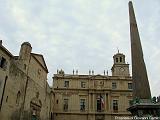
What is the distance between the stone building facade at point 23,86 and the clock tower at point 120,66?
14096 mm

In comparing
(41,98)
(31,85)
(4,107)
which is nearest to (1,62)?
(4,107)

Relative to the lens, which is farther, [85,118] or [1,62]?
[85,118]

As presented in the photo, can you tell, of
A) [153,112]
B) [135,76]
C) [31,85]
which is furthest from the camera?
[31,85]

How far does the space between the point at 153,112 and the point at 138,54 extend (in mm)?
2572

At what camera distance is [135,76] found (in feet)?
26.7

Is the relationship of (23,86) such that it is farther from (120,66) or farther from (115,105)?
(120,66)

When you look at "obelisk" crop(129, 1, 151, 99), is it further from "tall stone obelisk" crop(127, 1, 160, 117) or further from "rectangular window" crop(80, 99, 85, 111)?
"rectangular window" crop(80, 99, 85, 111)

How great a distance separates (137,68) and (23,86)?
11390 mm

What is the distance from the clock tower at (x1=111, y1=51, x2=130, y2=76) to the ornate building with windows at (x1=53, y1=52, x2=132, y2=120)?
1935 millimetres

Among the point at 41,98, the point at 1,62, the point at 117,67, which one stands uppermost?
the point at 117,67

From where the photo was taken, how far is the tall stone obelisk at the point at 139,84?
7074 millimetres

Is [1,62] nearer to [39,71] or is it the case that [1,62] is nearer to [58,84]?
[39,71]

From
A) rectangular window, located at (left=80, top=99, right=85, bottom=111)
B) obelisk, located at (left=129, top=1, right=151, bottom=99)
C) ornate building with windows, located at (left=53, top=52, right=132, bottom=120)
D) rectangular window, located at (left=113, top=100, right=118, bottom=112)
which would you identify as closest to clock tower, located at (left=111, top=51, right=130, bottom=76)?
ornate building with windows, located at (left=53, top=52, right=132, bottom=120)

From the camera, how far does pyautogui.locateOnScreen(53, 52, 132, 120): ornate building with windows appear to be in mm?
29344
